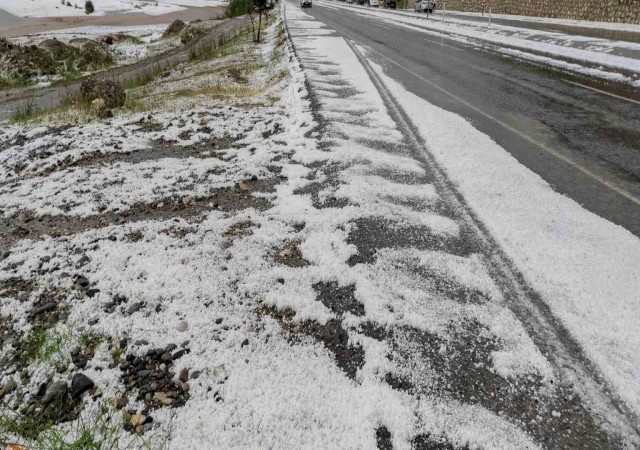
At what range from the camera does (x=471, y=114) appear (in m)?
7.31

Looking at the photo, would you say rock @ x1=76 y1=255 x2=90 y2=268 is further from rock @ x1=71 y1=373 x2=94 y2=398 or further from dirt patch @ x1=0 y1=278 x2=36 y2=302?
rock @ x1=71 y1=373 x2=94 y2=398

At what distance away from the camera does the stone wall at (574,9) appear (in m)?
23.0

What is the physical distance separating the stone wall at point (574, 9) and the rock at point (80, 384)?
A: 29736mm

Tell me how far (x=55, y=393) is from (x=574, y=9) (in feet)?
115

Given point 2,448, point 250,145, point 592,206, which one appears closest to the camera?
point 2,448

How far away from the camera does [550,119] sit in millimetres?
6934

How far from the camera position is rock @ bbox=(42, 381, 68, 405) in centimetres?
241

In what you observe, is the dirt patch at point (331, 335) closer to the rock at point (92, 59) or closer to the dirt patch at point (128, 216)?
the dirt patch at point (128, 216)

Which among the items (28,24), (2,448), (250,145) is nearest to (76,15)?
(28,24)

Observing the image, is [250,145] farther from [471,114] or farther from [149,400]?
[149,400]

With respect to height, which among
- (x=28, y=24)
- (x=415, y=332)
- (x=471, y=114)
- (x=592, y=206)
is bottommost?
(x=415, y=332)

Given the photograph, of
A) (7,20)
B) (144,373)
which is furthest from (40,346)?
(7,20)

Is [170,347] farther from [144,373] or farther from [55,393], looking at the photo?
[55,393]

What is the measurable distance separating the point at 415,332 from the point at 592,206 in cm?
275
